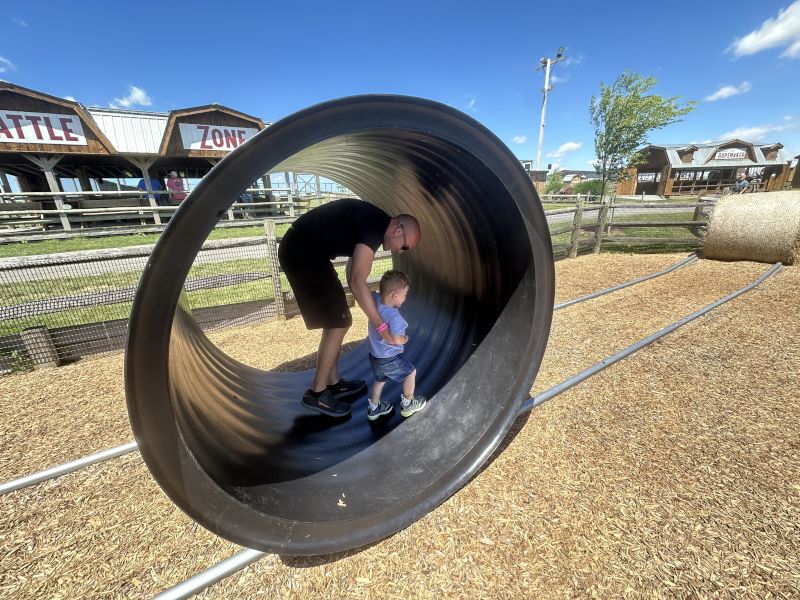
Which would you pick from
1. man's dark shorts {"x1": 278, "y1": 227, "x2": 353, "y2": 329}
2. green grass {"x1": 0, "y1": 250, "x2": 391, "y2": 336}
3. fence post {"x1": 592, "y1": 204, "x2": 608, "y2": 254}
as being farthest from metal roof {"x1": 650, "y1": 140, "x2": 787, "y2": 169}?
man's dark shorts {"x1": 278, "y1": 227, "x2": 353, "y2": 329}

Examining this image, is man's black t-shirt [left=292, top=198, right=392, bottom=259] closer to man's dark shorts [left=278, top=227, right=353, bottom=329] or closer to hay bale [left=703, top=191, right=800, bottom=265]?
man's dark shorts [left=278, top=227, right=353, bottom=329]

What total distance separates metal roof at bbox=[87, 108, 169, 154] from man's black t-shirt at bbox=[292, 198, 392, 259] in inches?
829

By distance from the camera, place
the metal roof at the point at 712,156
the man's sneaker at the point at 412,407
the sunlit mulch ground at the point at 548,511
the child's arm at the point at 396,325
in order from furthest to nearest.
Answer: the metal roof at the point at 712,156 → the man's sneaker at the point at 412,407 → the child's arm at the point at 396,325 → the sunlit mulch ground at the point at 548,511

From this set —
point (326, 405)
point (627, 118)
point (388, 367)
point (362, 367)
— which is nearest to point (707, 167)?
point (627, 118)

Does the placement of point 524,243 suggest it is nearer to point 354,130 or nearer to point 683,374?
point 354,130

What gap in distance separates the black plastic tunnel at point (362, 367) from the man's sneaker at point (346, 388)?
20 cm

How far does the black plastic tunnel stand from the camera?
1.34 metres

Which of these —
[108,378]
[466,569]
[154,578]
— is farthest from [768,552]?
[108,378]

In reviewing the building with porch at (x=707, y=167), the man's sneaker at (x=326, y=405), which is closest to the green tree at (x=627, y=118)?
the building with porch at (x=707, y=167)

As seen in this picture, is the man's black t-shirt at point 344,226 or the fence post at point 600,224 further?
the fence post at point 600,224

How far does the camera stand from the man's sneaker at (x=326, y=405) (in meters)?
3.19

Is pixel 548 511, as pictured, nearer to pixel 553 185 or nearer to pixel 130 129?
pixel 130 129

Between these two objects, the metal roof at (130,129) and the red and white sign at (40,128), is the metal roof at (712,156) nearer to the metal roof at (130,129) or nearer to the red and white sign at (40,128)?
the metal roof at (130,129)

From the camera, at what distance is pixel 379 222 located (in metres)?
2.60
